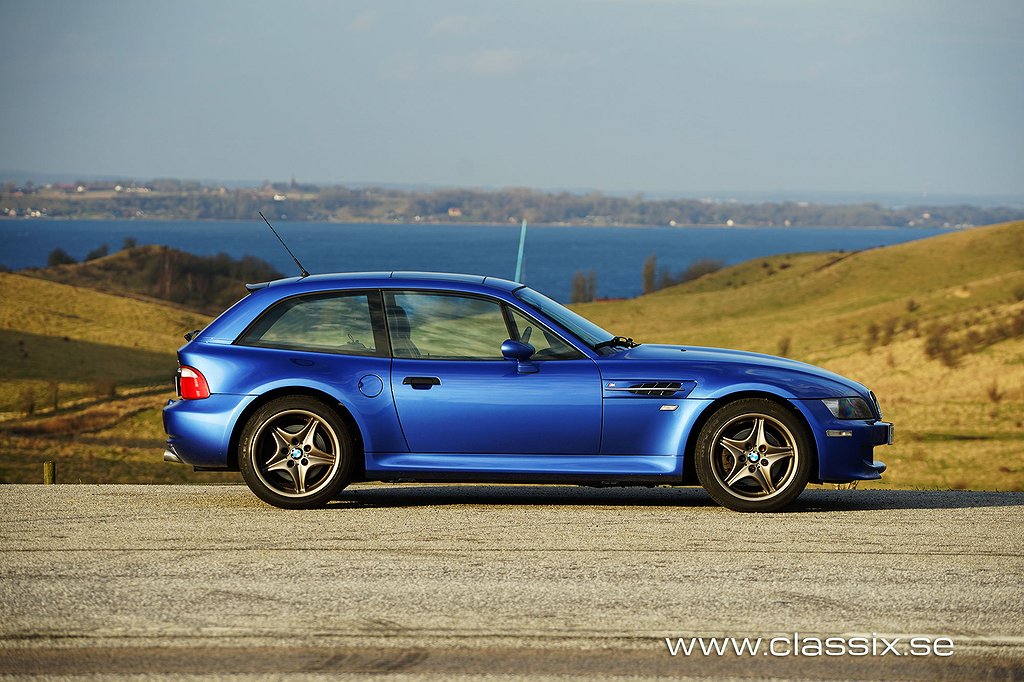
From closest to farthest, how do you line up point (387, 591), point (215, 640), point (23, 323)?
point (215, 640) → point (387, 591) → point (23, 323)

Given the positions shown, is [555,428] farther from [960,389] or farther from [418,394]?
[960,389]

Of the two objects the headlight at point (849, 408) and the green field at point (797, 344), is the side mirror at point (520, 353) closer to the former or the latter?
the headlight at point (849, 408)

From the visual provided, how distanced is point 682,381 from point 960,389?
117ft

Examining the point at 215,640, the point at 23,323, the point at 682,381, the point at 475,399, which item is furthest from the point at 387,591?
the point at 23,323

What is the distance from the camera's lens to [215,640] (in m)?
5.42

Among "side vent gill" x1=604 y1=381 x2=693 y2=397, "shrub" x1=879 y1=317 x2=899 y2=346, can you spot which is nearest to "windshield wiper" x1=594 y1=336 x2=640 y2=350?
"side vent gill" x1=604 y1=381 x2=693 y2=397

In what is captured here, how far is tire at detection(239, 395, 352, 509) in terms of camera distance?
27.8ft

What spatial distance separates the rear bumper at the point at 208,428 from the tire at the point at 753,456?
2931 mm

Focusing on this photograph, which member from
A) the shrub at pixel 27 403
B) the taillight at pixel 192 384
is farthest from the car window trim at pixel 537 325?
the shrub at pixel 27 403

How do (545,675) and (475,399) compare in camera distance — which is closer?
(545,675)

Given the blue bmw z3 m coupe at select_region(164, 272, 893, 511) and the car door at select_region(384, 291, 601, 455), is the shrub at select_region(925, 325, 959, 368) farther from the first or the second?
the car door at select_region(384, 291, 601, 455)

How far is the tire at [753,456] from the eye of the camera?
8359mm

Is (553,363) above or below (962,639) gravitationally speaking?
above

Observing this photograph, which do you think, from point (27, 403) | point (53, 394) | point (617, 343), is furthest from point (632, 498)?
point (53, 394)
